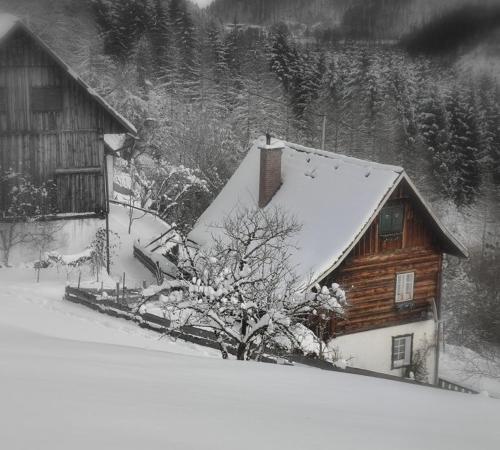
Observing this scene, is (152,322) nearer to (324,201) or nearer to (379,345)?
(324,201)

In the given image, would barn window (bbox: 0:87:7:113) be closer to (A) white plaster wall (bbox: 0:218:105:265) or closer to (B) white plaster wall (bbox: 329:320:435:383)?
(A) white plaster wall (bbox: 0:218:105:265)

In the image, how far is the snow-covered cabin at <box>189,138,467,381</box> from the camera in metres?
20.0

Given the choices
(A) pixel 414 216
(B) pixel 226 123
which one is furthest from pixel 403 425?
(B) pixel 226 123

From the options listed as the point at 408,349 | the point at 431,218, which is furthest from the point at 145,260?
the point at 431,218

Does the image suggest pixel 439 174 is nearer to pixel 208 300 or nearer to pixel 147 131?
pixel 147 131

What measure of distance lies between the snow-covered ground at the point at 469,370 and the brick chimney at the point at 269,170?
937cm

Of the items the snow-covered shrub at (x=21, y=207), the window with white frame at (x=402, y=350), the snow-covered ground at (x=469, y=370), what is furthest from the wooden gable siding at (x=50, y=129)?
the snow-covered ground at (x=469, y=370)

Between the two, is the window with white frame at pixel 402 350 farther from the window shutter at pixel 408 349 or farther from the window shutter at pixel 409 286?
the window shutter at pixel 409 286

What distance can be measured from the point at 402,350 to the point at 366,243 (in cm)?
401

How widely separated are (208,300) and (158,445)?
8282 mm

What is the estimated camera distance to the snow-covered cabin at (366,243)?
2003 cm

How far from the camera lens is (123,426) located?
338cm

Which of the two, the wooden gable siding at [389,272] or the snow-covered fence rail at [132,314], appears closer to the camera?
the snow-covered fence rail at [132,314]

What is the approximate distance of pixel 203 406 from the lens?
164 inches
